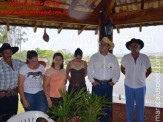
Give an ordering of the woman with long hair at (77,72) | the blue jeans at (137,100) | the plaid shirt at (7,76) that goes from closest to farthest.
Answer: the plaid shirt at (7,76) < the blue jeans at (137,100) < the woman with long hair at (77,72)

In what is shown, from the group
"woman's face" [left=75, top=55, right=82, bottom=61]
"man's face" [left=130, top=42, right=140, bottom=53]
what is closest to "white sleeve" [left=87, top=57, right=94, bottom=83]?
"woman's face" [left=75, top=55, right=82, bottom=61]

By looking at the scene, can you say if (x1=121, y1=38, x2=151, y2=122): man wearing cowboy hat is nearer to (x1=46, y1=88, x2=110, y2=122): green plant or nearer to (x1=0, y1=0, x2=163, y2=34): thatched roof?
(x1=0, y1=0, x2=163, y2=34): thatched roof

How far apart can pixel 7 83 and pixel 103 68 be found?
1782 millimetres

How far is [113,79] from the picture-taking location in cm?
336

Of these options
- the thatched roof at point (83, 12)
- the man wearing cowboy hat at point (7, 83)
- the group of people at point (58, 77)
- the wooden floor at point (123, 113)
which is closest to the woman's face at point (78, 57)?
the group of people at point (58, 77)

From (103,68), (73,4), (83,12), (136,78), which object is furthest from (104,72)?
(73,4)

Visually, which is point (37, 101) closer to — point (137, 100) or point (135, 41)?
point (137, 100)

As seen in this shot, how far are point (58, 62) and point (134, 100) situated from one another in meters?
1.77

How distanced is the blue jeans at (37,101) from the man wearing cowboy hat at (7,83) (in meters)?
0.25

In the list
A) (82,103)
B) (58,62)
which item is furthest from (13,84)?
(82,103)

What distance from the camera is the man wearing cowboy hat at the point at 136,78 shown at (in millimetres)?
3201

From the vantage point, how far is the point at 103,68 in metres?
3.31

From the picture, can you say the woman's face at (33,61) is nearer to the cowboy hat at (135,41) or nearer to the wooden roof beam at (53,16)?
the wooden roof beam at (53,16)

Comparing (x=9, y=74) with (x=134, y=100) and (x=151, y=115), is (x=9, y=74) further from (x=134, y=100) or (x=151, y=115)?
(x=151, y=115)
